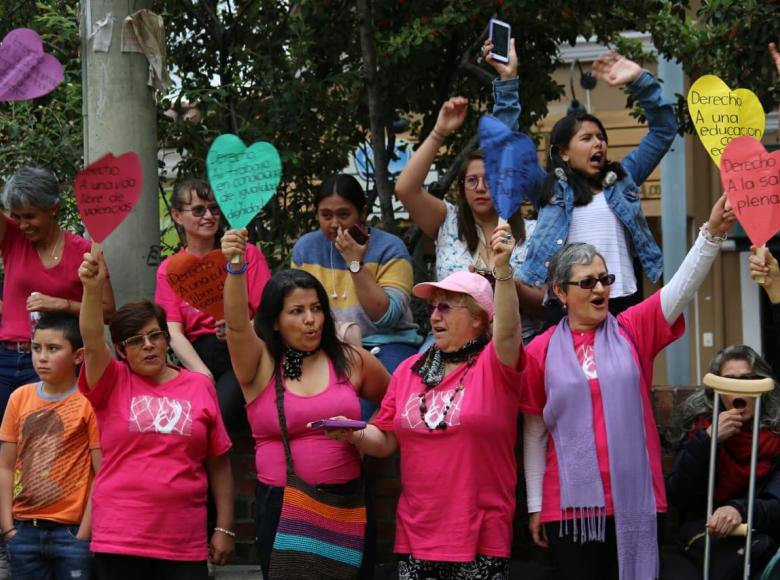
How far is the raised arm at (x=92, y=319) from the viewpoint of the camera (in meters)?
4.68

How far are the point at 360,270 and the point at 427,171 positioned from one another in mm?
574

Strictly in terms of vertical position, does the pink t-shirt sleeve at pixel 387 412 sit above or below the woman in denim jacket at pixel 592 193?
below

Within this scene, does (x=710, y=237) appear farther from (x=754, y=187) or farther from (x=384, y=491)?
(x=384, y=491)

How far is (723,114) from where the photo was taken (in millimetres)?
4891

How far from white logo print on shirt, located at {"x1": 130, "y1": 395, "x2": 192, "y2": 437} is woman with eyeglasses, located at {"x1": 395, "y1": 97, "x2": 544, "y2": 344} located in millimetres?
1379

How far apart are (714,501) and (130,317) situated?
2.45 meters

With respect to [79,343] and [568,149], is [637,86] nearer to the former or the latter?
[568,149]

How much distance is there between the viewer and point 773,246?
13008 mm

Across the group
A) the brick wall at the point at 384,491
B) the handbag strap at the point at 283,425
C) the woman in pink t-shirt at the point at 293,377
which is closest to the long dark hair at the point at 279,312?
the woman in pink t-shirt at the point at 293,377

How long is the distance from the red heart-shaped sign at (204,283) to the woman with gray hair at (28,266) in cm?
36

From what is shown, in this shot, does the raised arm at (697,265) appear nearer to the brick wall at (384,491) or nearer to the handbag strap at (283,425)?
the brick wall at (384,491)

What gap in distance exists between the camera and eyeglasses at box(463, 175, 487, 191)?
5.45 meters

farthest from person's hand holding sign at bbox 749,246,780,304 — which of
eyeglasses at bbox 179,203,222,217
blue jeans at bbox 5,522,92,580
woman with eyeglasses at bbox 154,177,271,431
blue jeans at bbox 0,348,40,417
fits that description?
blue jeans at bbox 0,348,40,417

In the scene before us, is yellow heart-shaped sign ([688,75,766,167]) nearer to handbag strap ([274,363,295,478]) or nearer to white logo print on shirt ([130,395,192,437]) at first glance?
handbag strap ([274,363,295,478])
